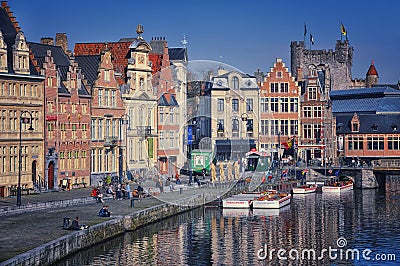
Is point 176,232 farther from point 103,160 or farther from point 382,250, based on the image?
point 103,160

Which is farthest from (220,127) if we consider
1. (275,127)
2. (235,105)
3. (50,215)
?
(50,215)

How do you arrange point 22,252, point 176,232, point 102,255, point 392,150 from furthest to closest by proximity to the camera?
point 392,150 < point 176,232 < point 102,255 < point 22,252

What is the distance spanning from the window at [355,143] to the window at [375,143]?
37.1 inches

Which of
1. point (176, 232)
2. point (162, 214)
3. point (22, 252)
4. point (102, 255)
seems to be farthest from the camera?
point (162, 214)

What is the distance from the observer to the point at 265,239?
5188 cm

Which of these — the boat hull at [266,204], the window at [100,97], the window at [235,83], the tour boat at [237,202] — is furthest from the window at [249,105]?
the boat hull at [266,204]

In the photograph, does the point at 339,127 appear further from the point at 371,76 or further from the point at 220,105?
the point at 371,76

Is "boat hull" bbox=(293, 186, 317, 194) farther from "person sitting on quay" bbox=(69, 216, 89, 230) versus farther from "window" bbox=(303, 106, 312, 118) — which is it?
"person sitting on quay" bbox=(69, 216, 89, 230)

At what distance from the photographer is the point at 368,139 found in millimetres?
101312

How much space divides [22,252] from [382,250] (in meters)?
19.8

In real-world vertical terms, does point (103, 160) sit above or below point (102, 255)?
above

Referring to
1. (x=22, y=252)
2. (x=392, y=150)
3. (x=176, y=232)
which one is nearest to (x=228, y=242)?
(x=176, y=232)

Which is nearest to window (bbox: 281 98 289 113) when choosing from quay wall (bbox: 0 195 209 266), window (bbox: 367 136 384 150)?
window (bbox: 367 136 384 150)

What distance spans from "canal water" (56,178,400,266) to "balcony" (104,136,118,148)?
11516mm
